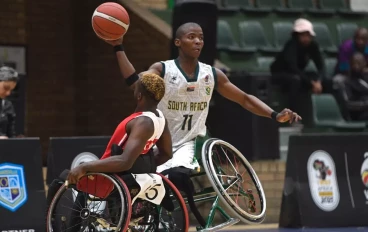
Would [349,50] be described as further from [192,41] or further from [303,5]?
[192,41]

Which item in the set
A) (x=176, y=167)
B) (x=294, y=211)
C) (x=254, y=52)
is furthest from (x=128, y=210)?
(x=254, y=52)

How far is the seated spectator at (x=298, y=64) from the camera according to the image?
1240cm

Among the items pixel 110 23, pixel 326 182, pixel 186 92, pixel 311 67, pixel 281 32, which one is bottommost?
pixel 326 182

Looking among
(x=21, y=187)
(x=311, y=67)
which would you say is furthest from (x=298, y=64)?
A: (x=21, y=187)

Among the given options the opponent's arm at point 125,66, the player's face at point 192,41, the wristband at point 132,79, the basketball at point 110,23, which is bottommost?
the wristband at point 132,79

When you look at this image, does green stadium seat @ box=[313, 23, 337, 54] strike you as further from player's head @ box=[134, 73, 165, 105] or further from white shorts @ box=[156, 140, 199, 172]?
player's head @ box=[134, 73, 165, 105]

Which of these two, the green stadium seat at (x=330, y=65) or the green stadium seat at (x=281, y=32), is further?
the green stadium seat at (x=281, y=32)

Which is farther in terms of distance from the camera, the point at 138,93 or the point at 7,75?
the point at 7,75

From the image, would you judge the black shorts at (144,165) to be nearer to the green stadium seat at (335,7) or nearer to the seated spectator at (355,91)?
the seated spectator at (355,91)

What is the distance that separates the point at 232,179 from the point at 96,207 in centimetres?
118

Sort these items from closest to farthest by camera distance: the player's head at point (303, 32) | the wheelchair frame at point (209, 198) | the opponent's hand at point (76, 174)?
Result: the opponent's hand at point (76, 174) → the wheelchair frame at point (209, 198) → the player's head at point (303, 32)

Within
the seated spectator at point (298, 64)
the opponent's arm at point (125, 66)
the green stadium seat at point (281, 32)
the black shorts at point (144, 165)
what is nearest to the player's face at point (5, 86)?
the opponent's arm at point (125, 66)

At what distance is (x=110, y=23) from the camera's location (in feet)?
24.8

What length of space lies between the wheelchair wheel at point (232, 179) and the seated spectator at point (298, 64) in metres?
4.17
